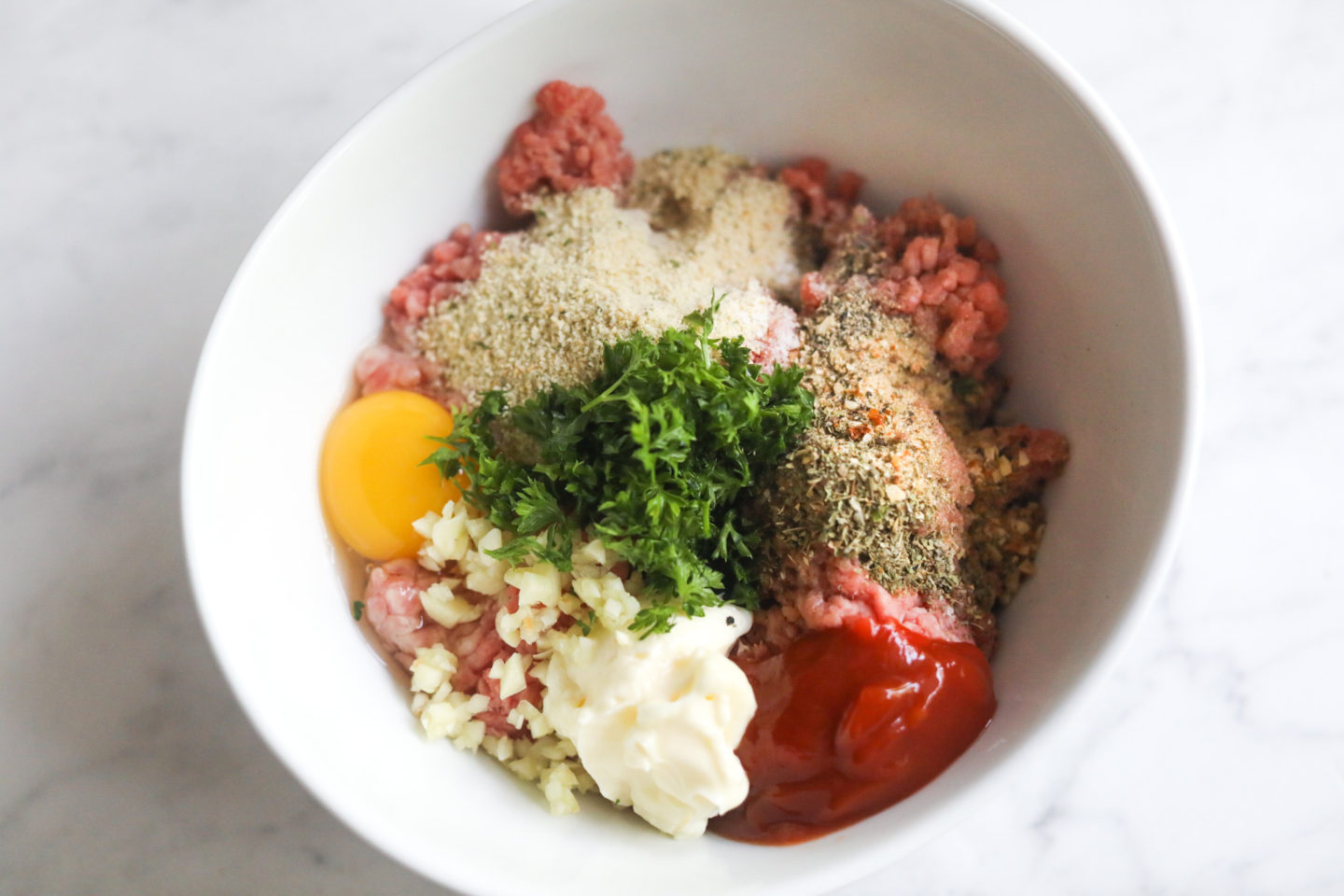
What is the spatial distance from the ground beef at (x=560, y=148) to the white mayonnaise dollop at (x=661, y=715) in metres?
1.02

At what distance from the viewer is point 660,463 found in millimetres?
1709

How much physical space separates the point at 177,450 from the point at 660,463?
130 cm

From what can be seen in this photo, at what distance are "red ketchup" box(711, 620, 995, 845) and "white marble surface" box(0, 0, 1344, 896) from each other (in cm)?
59

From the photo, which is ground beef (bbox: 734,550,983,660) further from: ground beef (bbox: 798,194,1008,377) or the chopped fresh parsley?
ground beef (bbox: 798,194,1008,377)

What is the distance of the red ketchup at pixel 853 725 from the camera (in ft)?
5.40

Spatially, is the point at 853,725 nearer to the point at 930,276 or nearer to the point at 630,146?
the point at 930,276

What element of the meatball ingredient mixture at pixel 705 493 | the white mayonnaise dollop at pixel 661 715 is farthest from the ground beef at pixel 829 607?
the white mayonnaise dollop at pixel 661 715

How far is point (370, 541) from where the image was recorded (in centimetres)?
201

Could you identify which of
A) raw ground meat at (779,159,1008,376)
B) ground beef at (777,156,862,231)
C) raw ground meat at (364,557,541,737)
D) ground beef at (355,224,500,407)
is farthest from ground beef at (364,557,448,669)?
ground beef at (777,156,862,231)

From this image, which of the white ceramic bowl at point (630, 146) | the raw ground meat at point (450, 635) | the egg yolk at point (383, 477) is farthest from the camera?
the egg yolk at point (383, 477)

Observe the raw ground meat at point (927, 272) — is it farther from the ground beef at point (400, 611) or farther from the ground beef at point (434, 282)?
the ground beef at point (400, 611)

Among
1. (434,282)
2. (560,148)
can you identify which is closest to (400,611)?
(434,282)

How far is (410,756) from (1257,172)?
2.43 metres

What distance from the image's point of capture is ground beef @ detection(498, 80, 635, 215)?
203 cm
